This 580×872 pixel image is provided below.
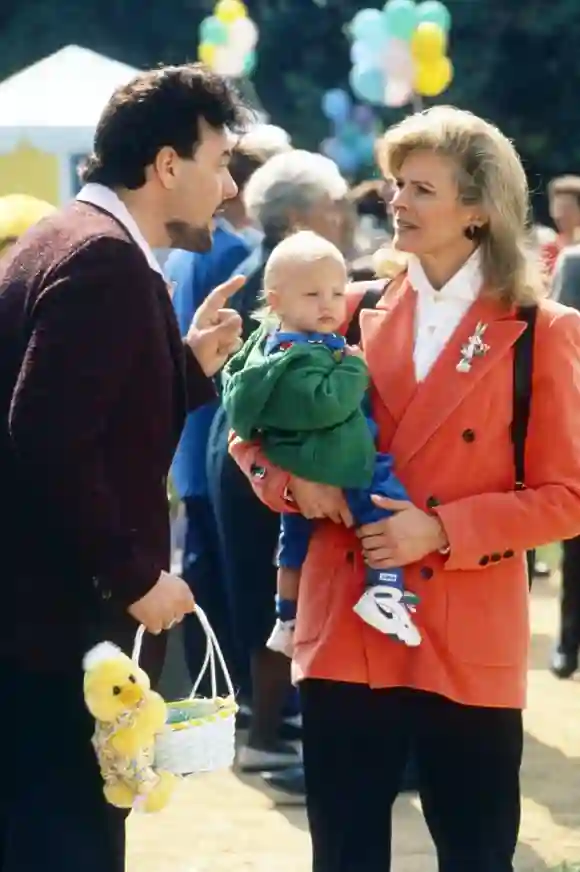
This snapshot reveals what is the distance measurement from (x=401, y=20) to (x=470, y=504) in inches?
464

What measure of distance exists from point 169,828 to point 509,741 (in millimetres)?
1875

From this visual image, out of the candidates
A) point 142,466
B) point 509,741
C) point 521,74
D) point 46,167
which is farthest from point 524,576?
point 521,74

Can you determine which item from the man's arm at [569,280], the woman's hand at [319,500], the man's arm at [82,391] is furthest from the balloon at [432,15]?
the man's arm at [82,391]

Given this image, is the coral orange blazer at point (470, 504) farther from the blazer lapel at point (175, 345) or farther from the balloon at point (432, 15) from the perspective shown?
the balloon at point (432, 15)

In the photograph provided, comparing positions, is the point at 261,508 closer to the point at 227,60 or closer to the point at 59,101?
the point at 59,101

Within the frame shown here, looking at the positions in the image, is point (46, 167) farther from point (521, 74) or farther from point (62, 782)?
point (521, 74)

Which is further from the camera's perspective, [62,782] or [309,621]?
[309,621]

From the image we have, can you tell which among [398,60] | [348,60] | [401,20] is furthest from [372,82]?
[348,60]

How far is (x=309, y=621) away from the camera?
3250mm

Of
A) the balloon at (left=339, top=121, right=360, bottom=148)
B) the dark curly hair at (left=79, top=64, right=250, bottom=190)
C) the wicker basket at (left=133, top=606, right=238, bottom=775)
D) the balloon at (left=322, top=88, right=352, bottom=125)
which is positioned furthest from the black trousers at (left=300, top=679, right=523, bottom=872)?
the balloon at (left=322, top=88, right=352, bottom=125)

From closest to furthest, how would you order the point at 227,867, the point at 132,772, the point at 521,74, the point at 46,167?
the point at 132,772
the point at 227,867
the point at 46,167
the point at 521,74

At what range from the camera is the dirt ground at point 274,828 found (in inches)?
177

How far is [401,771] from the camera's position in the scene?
3.25 m

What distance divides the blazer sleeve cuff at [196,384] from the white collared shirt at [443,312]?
0.40 m
